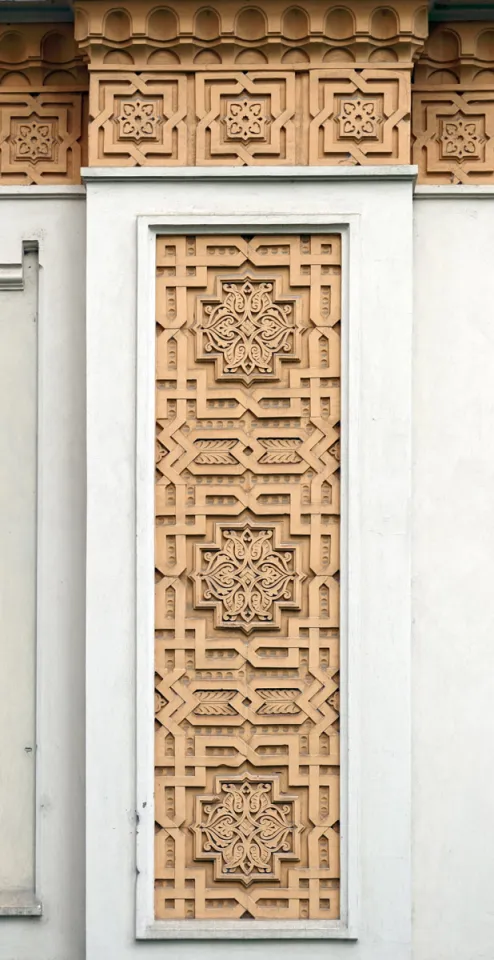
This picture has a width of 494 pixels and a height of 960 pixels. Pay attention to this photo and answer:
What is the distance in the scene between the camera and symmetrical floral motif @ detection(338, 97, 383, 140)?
2898mm

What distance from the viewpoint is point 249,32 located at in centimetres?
292

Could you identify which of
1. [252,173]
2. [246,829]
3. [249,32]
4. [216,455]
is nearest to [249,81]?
[249,32]

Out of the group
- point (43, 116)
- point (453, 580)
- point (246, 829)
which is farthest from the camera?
point (43, 116)

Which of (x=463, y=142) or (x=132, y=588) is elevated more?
(x=463, y=142)

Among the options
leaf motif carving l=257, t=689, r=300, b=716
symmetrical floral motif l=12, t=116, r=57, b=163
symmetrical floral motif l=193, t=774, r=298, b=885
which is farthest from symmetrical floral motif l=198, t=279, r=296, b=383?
symmetrical floral motif l=193, t=774, r=298, b=885

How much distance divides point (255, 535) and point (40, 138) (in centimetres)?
121

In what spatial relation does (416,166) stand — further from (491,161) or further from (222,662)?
(222,662)

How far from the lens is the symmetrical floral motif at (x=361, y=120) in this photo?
290cm

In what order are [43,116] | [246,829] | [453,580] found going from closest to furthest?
[246,829]
[453,580]
[43,116]

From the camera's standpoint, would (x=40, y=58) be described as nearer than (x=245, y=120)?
No

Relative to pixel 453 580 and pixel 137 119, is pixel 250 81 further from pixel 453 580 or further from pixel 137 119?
pixel 453 580

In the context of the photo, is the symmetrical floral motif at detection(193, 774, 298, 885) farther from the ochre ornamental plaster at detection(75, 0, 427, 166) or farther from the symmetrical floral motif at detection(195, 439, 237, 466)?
the ochre ornamental plaster at detection(75, 0, 427, 166)

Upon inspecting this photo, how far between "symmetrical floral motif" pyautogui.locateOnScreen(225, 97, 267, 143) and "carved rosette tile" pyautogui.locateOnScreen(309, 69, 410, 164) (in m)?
0.13

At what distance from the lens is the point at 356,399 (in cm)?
286
